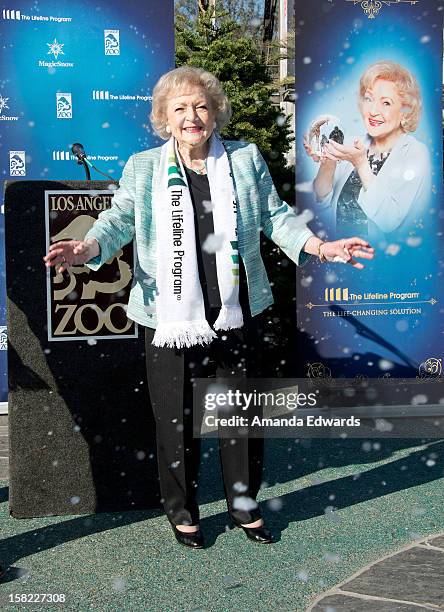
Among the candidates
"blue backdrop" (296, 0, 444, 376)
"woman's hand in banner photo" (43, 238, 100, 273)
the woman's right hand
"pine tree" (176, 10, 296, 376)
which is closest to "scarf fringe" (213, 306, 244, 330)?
"woman's hand in banner photo" (43, 238, 100, 273)

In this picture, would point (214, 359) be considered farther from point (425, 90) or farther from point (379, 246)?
point (425, 90)

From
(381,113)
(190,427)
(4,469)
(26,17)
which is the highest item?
(26,17)

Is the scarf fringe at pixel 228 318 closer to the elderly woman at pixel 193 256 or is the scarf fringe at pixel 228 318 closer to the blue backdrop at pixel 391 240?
the elderly woman at pixel 193 256

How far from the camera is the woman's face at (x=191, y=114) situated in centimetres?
319

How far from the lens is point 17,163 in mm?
5574

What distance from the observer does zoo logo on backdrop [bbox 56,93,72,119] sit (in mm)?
5551

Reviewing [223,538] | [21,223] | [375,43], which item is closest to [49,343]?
[21,223]

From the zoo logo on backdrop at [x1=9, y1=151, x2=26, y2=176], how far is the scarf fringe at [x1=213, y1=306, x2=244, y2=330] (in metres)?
2.91

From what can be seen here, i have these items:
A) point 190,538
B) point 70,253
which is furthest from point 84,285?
point 190,538

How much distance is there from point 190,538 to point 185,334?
839 millimetres

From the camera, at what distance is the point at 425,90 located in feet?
18.2

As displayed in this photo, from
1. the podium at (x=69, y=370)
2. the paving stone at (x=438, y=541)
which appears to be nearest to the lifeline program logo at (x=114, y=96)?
the podium at (x=69, y=370)

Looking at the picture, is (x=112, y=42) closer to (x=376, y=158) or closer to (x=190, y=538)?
(x=376, y=158)

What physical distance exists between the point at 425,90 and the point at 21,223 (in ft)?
10.7
